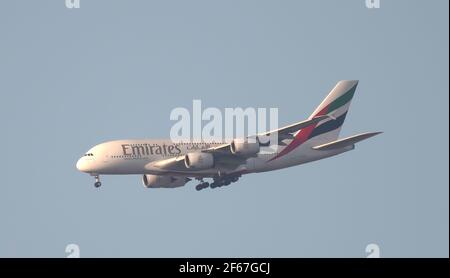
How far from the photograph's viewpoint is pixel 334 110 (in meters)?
105

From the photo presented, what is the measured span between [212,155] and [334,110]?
47.6 feet

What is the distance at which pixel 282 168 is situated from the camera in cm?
10169

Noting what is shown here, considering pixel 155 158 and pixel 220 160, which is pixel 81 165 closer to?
pixel 155 158

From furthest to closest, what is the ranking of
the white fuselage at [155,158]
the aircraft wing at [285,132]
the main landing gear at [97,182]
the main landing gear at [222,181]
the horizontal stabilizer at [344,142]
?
the main landing gear at [222,181] → the main landing gear at [97,182] → the white fuselage at [155,158] → the horizontal stabilizer at [344,142] → the aircraft wing at [285,132]

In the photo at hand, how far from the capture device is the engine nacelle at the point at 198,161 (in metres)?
95.6

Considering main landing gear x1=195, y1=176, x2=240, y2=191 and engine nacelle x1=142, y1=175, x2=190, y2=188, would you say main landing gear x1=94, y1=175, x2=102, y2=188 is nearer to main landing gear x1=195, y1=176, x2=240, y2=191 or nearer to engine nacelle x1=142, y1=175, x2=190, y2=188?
engine nacelle x1=142, y1=175, x2=190, y2=188

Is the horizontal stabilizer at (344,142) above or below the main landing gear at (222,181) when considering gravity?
above

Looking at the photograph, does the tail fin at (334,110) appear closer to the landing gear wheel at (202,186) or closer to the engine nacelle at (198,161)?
the landing gear wheel at (202,186)

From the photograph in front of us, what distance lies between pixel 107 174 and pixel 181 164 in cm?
632

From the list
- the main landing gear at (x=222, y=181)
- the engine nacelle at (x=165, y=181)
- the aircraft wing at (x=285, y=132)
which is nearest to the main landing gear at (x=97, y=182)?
the engine nacelle at (x=165, y=181)
